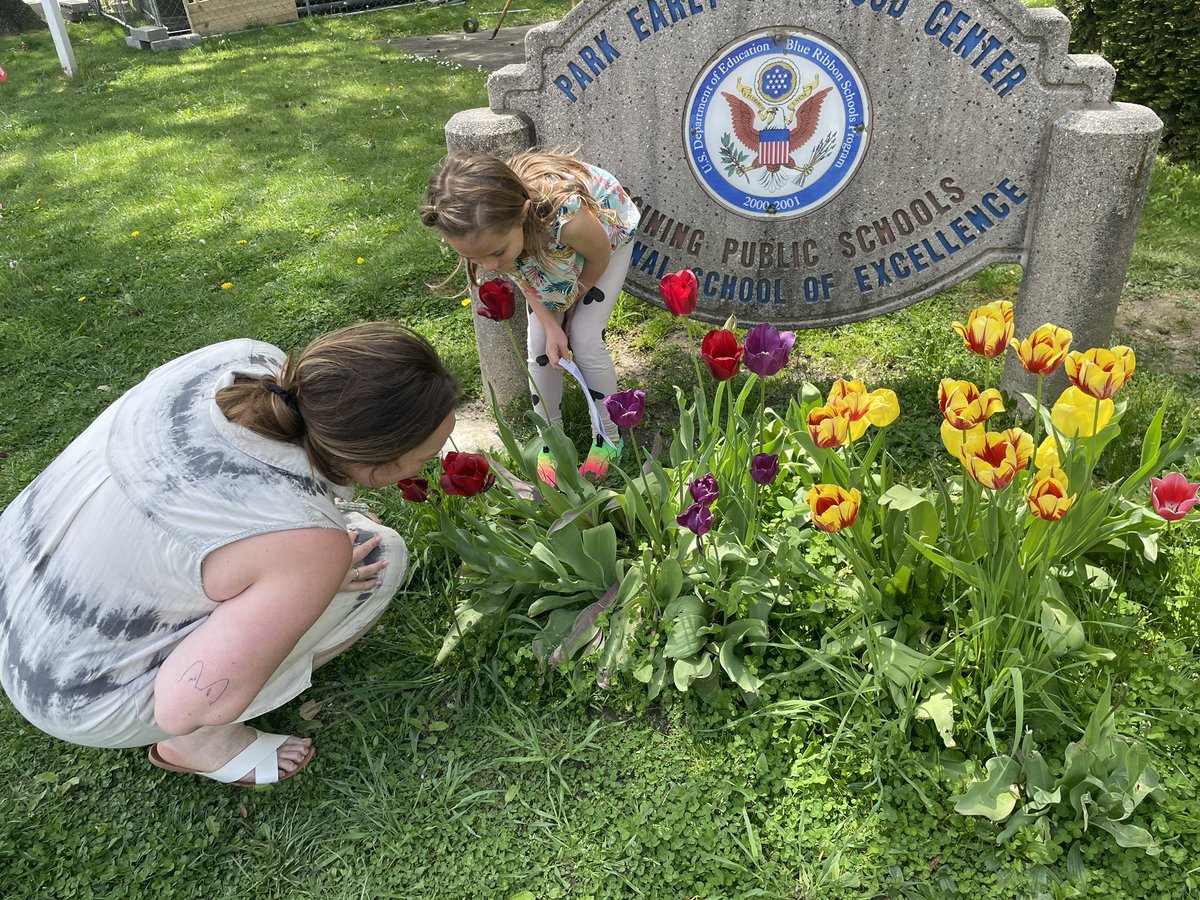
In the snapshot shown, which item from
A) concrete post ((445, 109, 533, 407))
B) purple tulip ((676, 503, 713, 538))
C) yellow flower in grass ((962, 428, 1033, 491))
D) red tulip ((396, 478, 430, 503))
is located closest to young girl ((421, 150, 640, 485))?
concrete post ((445, 109, 533, 407))

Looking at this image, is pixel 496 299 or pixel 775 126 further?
pixel 775 126

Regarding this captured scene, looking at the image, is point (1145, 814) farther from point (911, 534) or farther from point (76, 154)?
point (76, 154)

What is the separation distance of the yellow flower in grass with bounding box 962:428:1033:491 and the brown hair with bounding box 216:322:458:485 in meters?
1.00

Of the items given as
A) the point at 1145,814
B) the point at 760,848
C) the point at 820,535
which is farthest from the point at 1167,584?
the point at 760,848

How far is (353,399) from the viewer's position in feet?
5.73

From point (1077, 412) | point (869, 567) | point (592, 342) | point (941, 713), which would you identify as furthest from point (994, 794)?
point (592, 342)

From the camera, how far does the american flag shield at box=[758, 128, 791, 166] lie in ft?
9.53

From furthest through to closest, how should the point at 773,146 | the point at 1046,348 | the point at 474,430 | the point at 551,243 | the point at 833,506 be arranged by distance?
the point at 474,430
the point at 773,146
the point at 551,243
the point at 1046,348
the point at 833,506

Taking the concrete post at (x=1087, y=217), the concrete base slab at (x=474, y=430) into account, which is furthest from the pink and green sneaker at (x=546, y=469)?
the concrete post at (x=1087, y=217)

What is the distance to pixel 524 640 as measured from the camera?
2.41 meters

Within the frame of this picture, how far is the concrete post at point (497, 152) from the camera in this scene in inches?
114

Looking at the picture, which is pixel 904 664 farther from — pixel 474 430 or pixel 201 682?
pixel 474 430

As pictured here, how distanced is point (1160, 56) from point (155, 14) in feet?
32.9

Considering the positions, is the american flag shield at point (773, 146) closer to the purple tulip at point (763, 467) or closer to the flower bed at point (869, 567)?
the flower bed at point (869, 567)
